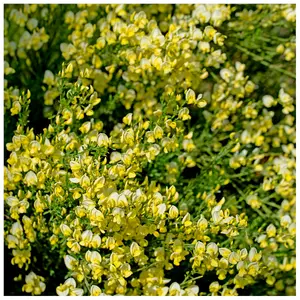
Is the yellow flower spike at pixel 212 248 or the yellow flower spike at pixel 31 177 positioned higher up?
the yellow flower spike at pixel 31 177

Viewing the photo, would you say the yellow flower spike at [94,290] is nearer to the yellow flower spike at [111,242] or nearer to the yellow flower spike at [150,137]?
the yellow flower spike at [111,242]

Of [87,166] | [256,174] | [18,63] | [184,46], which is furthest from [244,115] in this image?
[87,166]

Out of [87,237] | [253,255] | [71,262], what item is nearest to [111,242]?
[87,237]

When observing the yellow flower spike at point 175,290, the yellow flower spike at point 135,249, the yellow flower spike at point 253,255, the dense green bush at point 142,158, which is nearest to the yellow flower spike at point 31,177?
the dense green bush at point 142,158

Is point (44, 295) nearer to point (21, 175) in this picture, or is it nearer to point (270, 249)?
point (21, 175)

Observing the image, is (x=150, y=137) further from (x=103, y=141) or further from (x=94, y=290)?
(x=94, y=290)

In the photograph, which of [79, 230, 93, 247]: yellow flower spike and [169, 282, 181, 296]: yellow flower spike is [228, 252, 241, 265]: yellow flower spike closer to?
[169, 282, 181, 296]: yellow flower spike

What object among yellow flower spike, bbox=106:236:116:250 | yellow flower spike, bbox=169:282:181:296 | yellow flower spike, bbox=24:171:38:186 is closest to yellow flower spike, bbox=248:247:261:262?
yellow flower spike, bbox=169:282:181:296

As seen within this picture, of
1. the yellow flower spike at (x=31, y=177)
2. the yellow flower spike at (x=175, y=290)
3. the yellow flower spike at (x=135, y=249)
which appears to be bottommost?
the yellow flower spike at (x=175, y=290)
